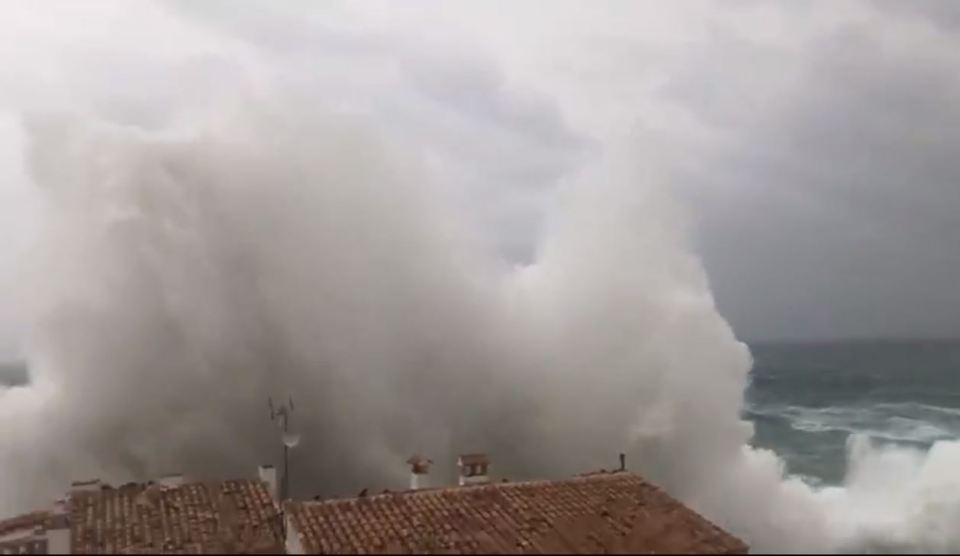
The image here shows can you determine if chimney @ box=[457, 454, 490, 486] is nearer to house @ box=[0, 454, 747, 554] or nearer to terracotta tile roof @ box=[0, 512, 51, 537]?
house @ box=[0, 454, 747, 554]

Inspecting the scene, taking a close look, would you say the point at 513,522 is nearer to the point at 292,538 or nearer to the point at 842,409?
the point at 292,538

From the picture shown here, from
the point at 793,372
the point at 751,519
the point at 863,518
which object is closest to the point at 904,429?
the point at 863,518

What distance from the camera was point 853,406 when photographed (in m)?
81.4

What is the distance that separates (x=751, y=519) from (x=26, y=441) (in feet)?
85.7

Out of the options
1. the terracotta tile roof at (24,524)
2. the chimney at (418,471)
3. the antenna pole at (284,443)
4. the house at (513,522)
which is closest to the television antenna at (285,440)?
the antenna pole at (284,443)

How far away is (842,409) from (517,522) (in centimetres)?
7106

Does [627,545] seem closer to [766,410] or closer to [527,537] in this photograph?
[527,537]

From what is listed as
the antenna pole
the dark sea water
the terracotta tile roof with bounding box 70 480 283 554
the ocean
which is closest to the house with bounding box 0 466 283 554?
the terracotta tile roof with bounding box 70 480 283 554

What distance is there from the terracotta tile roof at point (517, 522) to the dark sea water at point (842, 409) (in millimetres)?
34383

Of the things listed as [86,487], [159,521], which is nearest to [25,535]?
[159,521]

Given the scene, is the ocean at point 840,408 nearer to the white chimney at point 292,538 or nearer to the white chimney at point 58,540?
the white chimney at point 292,538

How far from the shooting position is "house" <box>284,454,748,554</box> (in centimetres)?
1390

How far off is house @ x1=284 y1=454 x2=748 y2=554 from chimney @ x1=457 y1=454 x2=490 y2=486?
88 millimetres

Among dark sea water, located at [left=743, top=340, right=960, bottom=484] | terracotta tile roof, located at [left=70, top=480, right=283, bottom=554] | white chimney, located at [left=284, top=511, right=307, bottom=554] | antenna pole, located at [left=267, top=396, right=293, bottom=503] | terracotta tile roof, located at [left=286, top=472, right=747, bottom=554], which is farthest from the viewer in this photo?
dark sea water, located at [left=743, top=340, right=960, bottom=484]
